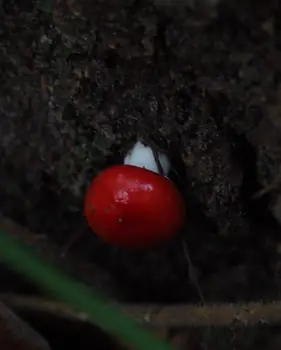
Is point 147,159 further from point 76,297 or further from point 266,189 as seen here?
point 76,297

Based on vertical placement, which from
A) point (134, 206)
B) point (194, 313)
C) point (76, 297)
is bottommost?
point (194, 313)

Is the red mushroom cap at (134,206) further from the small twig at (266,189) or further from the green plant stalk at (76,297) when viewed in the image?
the green plant stalk at (76,297)

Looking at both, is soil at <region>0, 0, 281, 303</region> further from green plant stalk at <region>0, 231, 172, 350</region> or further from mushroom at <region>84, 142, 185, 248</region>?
green plant stalk at <region>0, 231, 172, 350</region>

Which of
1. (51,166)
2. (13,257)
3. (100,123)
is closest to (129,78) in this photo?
(100,123)

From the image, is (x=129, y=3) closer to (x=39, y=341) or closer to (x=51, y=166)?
(x=51, y=166)

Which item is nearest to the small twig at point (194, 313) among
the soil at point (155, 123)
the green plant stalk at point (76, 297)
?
the soil at point (155, 123)

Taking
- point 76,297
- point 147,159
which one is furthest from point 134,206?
point 76,297
